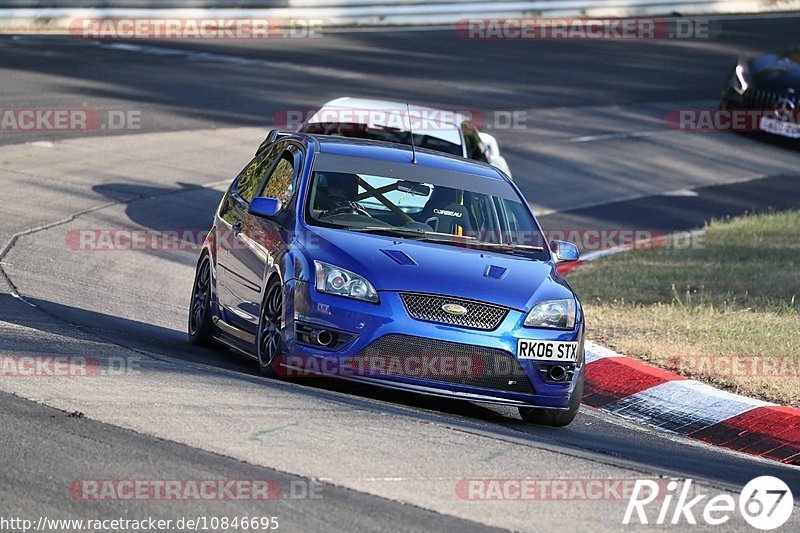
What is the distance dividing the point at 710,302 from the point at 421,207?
3949 mm

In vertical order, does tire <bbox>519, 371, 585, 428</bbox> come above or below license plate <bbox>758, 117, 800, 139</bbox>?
above

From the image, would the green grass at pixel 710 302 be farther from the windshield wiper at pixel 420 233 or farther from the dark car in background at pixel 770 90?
the dark car in background at pixel 770 90

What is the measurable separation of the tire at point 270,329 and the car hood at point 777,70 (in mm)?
15320

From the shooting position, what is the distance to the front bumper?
8.06 m

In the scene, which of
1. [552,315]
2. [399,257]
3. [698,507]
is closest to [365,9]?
[399,257]

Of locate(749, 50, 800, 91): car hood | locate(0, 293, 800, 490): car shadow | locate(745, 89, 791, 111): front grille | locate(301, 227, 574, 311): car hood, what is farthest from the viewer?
locate(745, 89, 791, 111): front grille

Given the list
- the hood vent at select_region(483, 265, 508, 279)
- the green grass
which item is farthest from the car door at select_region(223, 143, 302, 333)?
the green grass

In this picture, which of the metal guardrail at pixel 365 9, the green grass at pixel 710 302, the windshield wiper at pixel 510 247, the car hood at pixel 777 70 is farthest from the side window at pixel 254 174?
the metal guardrail at pixel 365 9

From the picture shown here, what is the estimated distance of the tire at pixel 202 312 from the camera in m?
9.95

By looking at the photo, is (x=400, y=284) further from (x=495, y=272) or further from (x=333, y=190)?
(x=333, y=190)

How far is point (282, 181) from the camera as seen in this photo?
31.8ft

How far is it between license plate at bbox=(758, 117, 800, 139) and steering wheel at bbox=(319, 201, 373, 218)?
1513cm

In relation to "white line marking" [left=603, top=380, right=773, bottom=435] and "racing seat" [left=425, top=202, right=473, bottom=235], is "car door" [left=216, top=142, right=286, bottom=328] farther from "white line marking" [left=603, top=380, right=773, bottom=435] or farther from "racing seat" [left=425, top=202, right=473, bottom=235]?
"white line marking" [left=603, top=380, right=773, bottom=435]

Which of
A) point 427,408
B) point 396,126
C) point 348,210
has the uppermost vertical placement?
point 348,210
